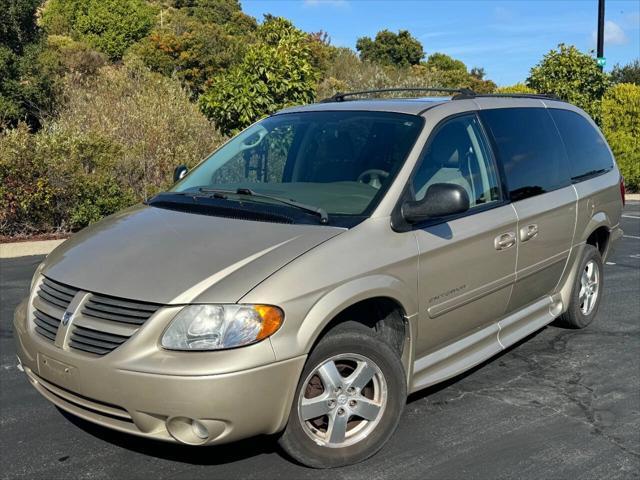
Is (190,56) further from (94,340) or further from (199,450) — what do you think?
(94,340)

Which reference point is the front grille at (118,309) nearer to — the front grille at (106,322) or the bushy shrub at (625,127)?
the front grille at (106,322)

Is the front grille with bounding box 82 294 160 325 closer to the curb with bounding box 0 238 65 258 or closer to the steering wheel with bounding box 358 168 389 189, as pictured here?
the steering wheel with bounding box 358 168 389 189

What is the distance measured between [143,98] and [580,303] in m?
13.2

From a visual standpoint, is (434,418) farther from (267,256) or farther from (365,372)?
(267,256)

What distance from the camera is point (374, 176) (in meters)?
3.85

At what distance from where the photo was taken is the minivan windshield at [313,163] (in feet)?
12.4

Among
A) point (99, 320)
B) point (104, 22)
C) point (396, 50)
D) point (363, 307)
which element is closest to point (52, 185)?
point (99, 320)

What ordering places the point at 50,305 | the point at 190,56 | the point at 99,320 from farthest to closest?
the point at 190,56 < the point at 50,305 < the point at 99,320

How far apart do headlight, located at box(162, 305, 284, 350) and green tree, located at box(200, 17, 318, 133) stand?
27.6 feet

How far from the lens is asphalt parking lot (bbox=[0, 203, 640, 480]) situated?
3.41m

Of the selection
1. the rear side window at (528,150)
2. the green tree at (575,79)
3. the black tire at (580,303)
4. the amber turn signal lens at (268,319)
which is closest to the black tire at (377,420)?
the amber turn signal lens at (268,319)

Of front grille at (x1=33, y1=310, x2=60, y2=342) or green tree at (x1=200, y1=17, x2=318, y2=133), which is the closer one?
front grille at (x1=33, y1=310, x2=60, y2=342)

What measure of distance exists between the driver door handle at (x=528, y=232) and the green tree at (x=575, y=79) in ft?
49.1

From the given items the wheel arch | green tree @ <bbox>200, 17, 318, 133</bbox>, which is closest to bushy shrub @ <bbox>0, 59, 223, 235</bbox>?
green tree @ <bbox>200, 17, 318, 133</bbox>
